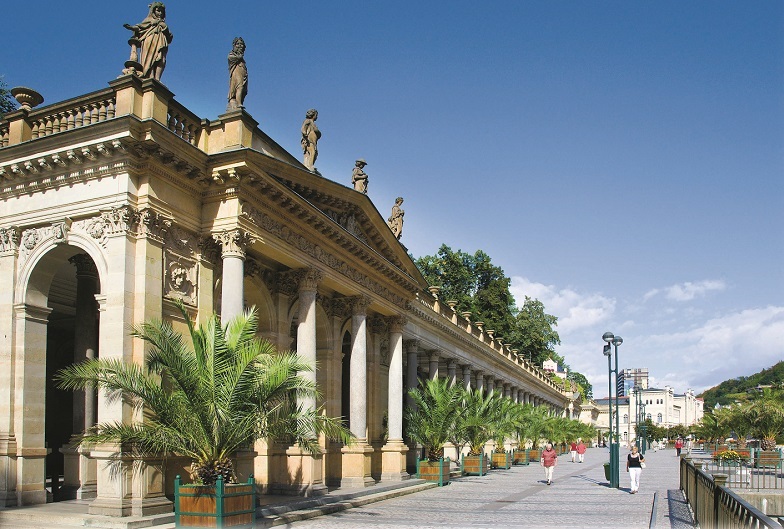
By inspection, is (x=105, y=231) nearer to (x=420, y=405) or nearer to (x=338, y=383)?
(x=338, y=383)

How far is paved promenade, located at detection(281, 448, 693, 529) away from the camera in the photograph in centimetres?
1677

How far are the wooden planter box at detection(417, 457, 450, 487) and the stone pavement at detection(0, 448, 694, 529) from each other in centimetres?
50

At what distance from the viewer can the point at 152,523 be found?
Answer: 1435cm

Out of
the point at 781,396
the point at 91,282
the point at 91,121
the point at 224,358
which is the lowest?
the point at 781,396

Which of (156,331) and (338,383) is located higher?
(156,331)

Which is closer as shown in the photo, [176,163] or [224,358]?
[224,358]

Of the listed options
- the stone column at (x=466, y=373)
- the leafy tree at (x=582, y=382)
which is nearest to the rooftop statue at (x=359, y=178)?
the stone column at (x=466, y=373)

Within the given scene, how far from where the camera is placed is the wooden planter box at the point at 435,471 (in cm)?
2783

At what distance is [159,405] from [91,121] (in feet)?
21.8

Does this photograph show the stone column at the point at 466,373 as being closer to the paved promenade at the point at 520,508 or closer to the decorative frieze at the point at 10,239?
the paved promenade at the point at 520,508

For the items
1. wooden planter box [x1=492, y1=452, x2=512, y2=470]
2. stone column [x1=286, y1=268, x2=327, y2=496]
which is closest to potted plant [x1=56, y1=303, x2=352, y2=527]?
stone column [x1=286, y1=268, x2=327, y2=496]

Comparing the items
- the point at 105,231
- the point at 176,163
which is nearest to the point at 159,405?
the point at 105,231

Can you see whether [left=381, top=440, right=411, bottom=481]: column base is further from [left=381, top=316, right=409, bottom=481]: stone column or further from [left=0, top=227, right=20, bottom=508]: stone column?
[left=0, top=227, right=20, bottom=508]: stone column

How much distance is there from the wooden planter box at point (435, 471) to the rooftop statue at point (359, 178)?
397 inches
